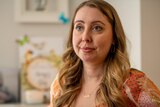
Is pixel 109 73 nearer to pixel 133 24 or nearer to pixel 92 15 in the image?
pixel 92 15

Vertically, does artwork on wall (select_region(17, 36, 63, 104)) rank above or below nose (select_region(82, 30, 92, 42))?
below

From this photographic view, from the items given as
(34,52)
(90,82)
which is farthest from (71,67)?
(34,52)

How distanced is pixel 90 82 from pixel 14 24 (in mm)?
1205

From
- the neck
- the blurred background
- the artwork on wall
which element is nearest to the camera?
the neck

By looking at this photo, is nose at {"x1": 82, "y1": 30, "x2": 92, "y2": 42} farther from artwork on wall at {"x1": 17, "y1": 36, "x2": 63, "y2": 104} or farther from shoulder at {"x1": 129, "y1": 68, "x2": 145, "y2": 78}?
artwork on wall at {"x1": 17, "y1": 36, "x2": 63, "y2": 104}

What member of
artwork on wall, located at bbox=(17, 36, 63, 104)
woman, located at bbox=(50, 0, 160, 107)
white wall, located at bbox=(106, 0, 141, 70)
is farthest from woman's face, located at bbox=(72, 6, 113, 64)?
artwork on wall, located at bbox=(17, 36, 63, 104)

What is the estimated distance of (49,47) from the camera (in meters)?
2.16

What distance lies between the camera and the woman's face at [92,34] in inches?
41.3

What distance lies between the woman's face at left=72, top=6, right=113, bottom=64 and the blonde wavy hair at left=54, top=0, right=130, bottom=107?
0.09 ft

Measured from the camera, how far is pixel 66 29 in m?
2.21

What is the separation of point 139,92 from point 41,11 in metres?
1.35

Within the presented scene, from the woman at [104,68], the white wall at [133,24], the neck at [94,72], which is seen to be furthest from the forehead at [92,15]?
the white wall at [133,24]

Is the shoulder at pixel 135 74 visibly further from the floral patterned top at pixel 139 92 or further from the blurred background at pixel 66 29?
the blurred background at pixel 66 29

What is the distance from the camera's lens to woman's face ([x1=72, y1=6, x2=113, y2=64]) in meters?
1.05
